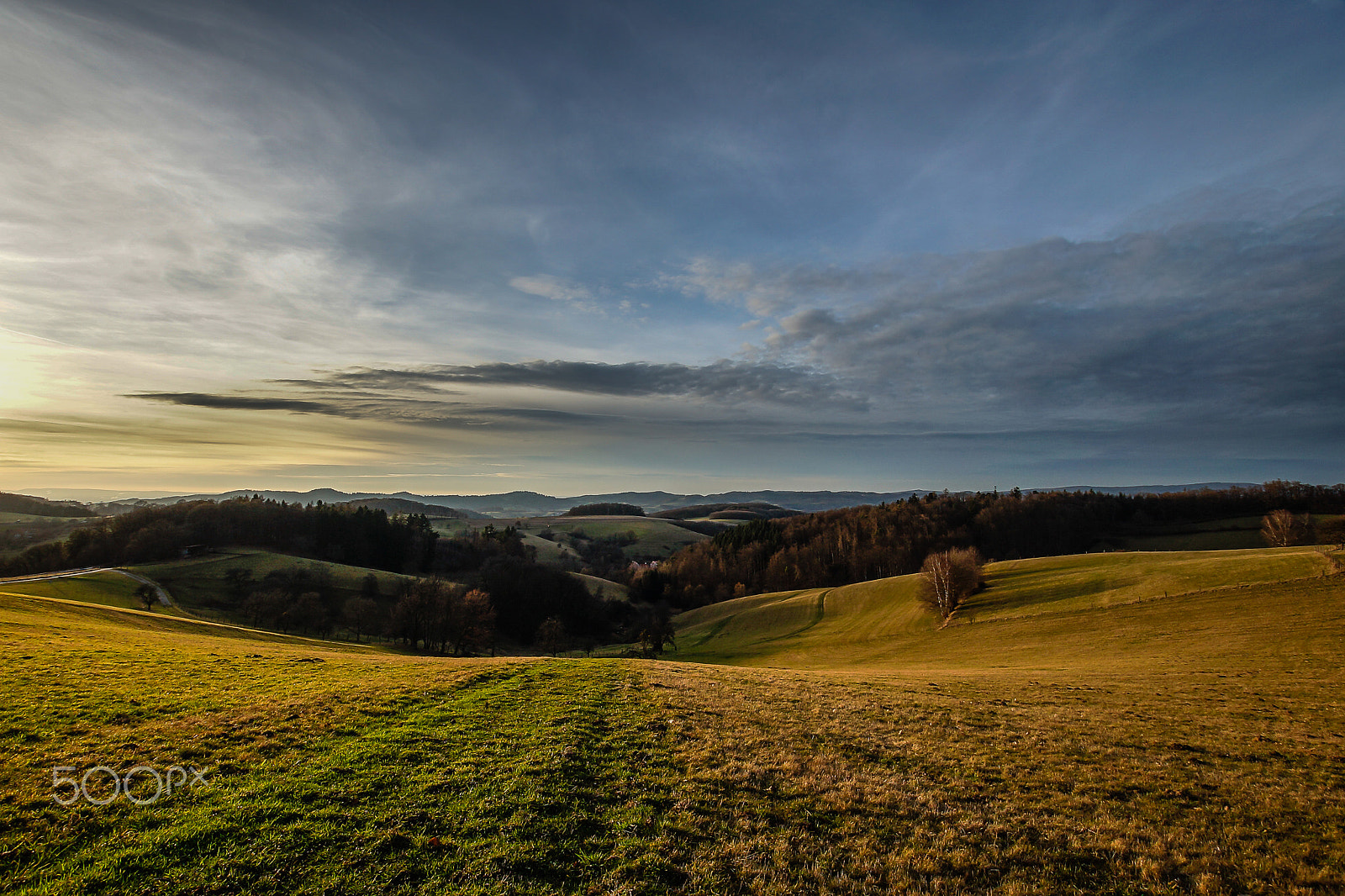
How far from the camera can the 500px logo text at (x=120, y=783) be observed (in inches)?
377

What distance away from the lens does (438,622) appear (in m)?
75.4

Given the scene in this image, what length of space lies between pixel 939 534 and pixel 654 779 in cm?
13284

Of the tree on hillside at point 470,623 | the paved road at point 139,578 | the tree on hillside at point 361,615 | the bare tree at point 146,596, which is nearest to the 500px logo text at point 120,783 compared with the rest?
the tree on hillside at point 470,623

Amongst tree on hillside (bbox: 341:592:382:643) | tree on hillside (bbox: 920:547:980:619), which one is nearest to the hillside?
tree on hillside (bbox: 920:547:980:619)

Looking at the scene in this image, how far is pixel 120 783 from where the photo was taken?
33.9ft

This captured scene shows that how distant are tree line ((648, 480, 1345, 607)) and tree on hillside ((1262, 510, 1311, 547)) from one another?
33.5 meters

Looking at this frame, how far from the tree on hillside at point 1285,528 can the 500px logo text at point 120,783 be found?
4931 inches

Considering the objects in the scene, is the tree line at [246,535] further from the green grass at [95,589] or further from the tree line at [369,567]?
the green grass at [95,589]

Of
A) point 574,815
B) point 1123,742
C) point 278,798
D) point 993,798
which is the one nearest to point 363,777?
point 278,798

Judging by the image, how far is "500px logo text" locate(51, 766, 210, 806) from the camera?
9578 millimetres

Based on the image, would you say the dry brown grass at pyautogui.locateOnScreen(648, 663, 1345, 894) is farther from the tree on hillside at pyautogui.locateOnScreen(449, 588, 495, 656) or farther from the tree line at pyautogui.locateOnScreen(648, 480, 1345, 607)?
the tree line at pyautogui.locateOnScreen(648, 480, 1345, 607)

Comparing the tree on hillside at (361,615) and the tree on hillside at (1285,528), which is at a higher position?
the tree on hillside at (1285,528)

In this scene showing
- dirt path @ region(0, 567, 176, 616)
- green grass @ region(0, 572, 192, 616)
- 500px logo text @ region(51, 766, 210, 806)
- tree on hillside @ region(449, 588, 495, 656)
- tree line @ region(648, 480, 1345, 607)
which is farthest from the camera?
tree line @ region(648, 480, 1345, 607)

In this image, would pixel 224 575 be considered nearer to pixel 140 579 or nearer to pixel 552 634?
pixel 140 579
